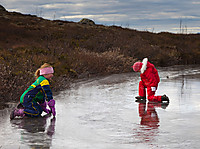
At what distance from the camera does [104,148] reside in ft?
17.6

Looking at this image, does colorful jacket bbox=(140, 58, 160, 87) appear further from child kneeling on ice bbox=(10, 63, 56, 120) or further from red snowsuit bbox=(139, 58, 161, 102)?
child kneeling on ice bbox=(10, 63, 56, 120)

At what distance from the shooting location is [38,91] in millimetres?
7516

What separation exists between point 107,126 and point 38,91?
1676 mm

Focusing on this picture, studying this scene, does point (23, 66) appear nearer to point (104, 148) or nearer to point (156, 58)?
point (104, 148)

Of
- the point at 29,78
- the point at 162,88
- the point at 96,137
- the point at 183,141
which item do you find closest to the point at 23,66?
the point at 29,78

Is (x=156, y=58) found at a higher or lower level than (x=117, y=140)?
higher

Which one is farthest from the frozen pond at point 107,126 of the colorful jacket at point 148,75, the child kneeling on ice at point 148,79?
the colorful jacket at point 148,75

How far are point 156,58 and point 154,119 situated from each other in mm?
20622


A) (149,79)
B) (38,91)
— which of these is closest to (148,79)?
(149,79)

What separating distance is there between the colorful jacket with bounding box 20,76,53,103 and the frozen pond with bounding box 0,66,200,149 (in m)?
0.43

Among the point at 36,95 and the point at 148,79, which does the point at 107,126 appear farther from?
the point at 148,79

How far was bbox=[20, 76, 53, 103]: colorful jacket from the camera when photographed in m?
7.36

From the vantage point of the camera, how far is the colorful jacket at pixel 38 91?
7.36m

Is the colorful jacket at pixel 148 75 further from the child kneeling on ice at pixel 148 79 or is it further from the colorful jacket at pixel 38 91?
the colorful jacket at pixel 38 91
